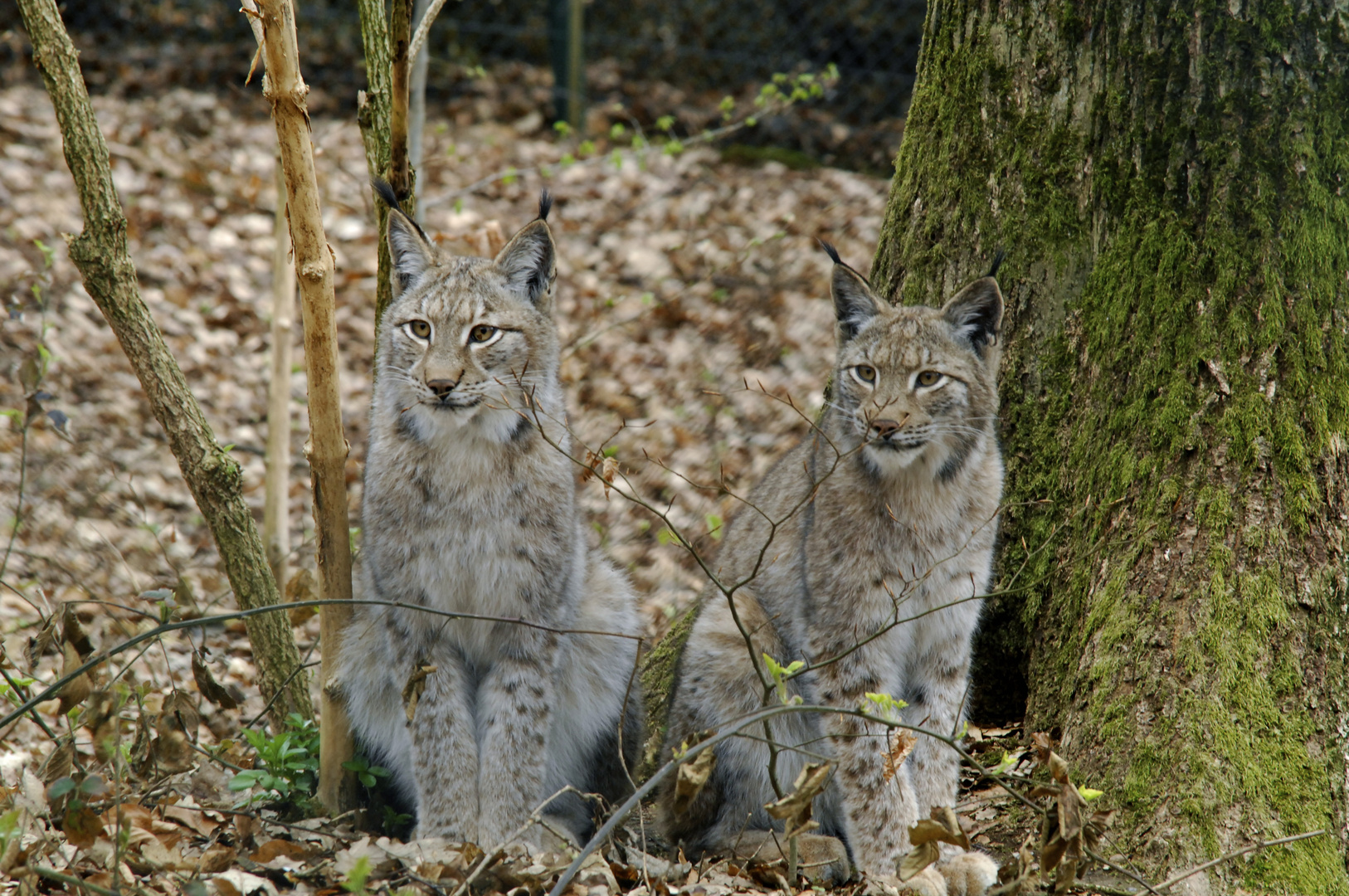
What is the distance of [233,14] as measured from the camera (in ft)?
39.0

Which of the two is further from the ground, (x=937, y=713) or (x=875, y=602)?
(x=875, y=602)

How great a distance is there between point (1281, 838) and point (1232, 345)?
1.63 m

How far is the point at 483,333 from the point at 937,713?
2135 mm

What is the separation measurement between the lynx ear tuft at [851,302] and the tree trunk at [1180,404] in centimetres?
68

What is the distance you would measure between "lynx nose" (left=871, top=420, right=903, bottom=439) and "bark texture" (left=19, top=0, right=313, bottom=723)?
7.39ft

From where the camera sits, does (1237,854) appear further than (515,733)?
No

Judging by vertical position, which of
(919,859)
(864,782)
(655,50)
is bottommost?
(864,782)

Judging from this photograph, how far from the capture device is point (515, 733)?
4109mm

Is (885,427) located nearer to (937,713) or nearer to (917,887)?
(937,713)

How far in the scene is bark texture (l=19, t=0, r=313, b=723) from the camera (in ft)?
12.6

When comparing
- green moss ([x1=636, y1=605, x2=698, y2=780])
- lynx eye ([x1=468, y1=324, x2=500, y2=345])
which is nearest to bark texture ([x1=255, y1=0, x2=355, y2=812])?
lynx eye ([x1=468, y1=324, x2=500, y2=345])

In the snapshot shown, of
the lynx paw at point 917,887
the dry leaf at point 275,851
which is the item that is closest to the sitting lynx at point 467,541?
the dry leaf at point 275,851

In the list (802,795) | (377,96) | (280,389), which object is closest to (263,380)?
(280,389)

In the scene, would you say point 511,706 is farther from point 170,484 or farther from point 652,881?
point 170,484
